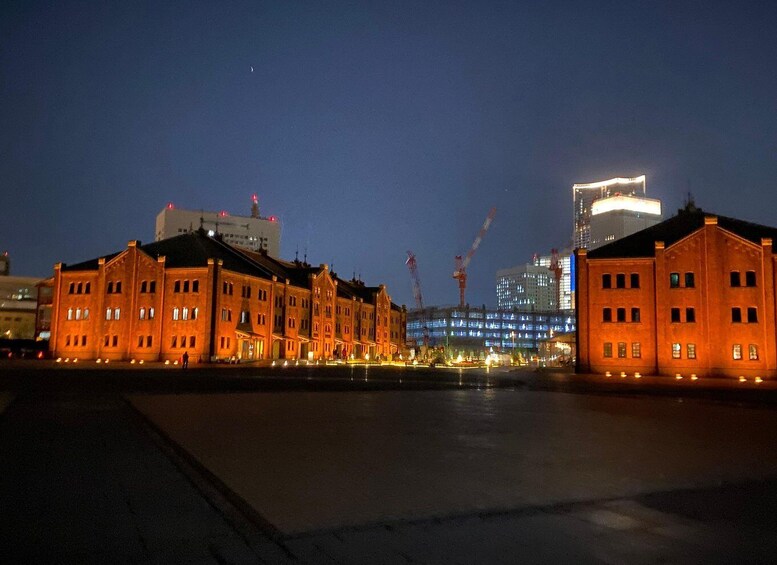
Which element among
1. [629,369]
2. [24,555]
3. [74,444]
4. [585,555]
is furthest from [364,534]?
[629,369]

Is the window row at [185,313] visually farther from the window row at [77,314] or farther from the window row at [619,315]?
the window row at [619,315]

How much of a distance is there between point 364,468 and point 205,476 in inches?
97.6

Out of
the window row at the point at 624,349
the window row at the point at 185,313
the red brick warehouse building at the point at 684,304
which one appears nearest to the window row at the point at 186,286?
the window row at the point at 185,313

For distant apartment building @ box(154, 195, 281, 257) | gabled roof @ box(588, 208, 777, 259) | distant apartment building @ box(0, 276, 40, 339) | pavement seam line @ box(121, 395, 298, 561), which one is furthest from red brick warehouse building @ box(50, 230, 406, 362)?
distant apartment building @ box(154, 195, 281, 257)

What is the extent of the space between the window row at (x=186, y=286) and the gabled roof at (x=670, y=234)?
39727 mm

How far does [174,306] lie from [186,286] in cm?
246

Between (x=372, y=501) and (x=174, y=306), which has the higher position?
(x=174, y=306)

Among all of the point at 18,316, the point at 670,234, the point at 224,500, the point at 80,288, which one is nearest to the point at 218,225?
the point at 18,316

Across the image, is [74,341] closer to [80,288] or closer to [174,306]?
[80,288]

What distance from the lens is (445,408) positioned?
834 inches

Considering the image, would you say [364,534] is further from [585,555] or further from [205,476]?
[205,476]

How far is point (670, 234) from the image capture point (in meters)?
61.4

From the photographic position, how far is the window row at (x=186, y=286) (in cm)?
6819

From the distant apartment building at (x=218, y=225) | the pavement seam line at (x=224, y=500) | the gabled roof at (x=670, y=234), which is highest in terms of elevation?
the distant apartment building at (x=218, y=225)
